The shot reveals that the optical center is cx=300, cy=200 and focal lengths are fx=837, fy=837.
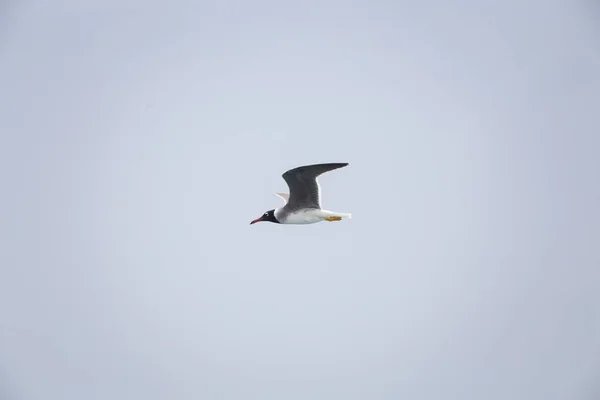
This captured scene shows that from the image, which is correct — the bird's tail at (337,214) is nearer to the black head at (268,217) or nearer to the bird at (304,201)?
the bird at (304,201)

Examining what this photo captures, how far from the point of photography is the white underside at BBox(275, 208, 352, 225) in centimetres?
2312

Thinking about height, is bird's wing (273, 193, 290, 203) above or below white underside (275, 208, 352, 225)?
above

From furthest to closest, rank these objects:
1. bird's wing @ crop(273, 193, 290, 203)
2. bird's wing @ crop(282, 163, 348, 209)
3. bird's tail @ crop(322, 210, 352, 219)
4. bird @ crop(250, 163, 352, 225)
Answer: bird's wing @ crop(273, 193, 290, 203) < bird's tail @ crop(322, 210, 352, 219) < bird @ crop(250, 163, 352, 225) < bird's wing @ crop(282, 163, 348, 209)

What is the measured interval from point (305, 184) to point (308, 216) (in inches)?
48.6

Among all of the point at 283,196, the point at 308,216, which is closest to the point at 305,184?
the point at 308,216

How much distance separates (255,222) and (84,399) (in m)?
140

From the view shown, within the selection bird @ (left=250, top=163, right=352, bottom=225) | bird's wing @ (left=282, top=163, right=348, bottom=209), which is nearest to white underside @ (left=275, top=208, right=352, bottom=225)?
bird @ (left=250, top=163, right=352, bottom=225)

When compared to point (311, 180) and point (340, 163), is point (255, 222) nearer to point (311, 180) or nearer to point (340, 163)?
point (311, 180)

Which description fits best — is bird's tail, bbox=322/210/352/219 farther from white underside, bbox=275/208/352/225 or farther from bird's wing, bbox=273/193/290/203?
bird's wing, bbox=273/193/290/203

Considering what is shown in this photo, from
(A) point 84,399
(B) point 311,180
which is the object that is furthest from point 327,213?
(A) point 84,399

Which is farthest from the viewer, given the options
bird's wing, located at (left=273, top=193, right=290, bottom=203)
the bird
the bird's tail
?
bird's wing, located at (left=273, top=193, right=290, bottom=203)

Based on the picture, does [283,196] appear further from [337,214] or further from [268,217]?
[337,214]

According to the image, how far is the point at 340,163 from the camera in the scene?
2097cm

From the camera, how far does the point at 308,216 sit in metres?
23.5
